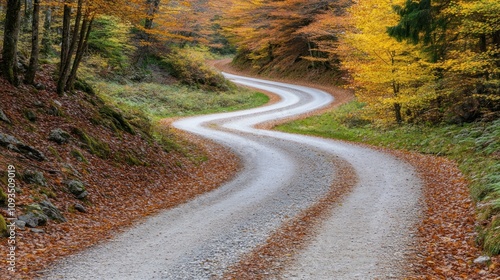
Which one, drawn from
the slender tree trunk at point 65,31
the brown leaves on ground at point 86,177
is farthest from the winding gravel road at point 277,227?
the slender tree trunk at point 65,31

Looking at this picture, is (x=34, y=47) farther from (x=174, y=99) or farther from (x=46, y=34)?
(x=174, y=99)

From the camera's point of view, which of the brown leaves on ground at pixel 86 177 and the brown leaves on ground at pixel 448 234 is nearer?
the brown leaves on ground at pixel 448 234

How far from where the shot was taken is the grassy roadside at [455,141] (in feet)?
26.3

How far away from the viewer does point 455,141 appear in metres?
15.7

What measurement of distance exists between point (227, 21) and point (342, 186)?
119 feet

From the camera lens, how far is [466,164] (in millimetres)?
12930

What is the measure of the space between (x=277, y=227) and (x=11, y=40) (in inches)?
369

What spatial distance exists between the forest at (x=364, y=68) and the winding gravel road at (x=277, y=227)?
1.80 metres

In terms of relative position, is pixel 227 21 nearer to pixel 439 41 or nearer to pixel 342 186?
pixel 439 41

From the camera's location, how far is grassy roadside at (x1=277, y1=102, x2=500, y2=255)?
802 centimetres

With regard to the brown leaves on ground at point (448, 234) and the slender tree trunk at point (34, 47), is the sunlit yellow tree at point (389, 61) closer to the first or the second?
the brown leaves on ground at point (448, 234)

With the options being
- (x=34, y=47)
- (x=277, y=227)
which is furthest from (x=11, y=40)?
(x=277, y=227)

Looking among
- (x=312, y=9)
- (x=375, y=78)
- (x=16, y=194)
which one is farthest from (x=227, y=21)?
(x=16, y=194)

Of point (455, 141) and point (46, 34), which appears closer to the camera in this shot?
point (455, 141)
